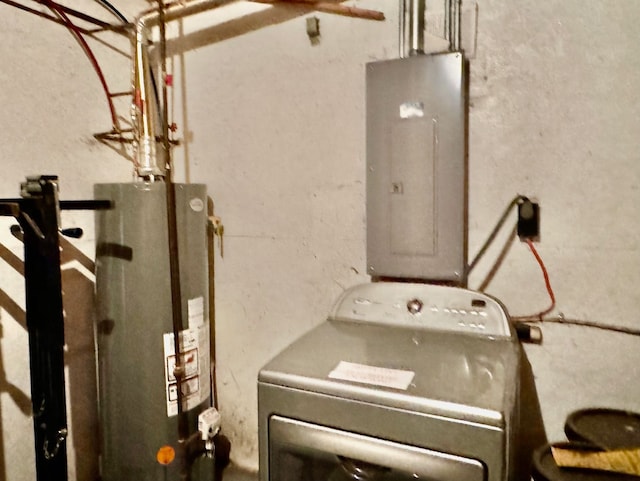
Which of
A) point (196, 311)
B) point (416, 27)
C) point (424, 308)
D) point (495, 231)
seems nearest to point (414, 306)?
point (424, 308)

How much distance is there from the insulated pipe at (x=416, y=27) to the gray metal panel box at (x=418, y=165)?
1.8 inches

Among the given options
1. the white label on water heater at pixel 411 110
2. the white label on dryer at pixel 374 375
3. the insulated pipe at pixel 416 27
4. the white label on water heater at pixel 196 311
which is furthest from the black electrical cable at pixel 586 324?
the white label on water heater at pixel 196 311

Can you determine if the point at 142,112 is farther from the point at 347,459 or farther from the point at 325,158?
the point at 347,459

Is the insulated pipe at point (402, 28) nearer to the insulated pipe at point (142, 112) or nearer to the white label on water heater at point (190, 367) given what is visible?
the insulated pipe at point (142, 112)

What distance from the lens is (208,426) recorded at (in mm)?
1535

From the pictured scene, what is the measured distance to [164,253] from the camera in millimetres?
1424

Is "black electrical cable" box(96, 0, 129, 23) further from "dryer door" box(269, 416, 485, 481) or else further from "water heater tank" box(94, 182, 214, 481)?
"dryer door" box(269, 416, 485, 481)

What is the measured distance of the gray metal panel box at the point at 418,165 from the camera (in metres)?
1.31

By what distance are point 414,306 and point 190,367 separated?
2.28 feet

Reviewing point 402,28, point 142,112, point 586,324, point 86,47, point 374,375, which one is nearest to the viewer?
point 374,375

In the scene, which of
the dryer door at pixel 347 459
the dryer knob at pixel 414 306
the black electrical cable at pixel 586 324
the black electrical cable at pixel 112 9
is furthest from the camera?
the black electrical cable at pixel 112 9

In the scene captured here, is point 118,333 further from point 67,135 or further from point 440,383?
point 440,383

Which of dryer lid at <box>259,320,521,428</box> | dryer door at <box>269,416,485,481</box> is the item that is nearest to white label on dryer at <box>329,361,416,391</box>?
dryer lid at <box>259,320,521,428</box>

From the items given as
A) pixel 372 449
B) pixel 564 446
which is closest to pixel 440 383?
pixel 372 449
